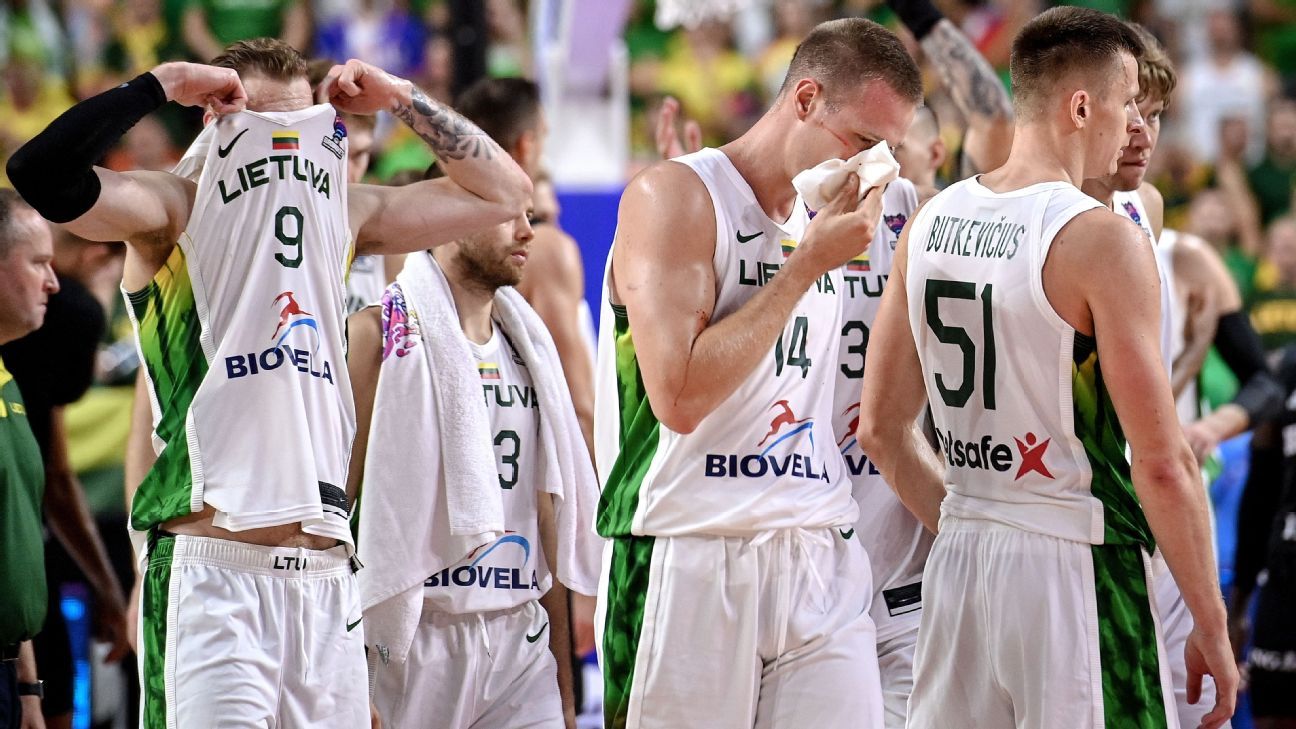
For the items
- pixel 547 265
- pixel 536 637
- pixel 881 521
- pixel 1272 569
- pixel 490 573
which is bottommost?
pixel 1272 569

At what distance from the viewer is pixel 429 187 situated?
15.2 ft

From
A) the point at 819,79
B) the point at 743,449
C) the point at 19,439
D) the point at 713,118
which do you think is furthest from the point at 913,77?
the point at 713,118

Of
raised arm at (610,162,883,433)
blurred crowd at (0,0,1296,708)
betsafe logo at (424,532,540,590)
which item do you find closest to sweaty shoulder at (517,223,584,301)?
betsafe logo at (424,532,540,590)

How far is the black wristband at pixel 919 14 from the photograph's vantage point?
19.9 feet

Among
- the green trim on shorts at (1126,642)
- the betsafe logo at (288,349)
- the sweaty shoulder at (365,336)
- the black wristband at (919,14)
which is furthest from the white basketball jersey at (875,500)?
the betsafe logo at (288,349)

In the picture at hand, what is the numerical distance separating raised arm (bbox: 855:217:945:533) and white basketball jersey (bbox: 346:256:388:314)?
8.52 ft

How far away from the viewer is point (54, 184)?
3729 millimetres

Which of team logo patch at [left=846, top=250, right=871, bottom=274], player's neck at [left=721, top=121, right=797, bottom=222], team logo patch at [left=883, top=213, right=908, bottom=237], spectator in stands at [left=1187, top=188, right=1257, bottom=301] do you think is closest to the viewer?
player's neck at [left=721, top=121, right=797, bottom=222]

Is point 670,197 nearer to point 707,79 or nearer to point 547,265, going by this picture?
point 547,265

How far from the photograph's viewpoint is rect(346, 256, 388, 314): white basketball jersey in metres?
6.52

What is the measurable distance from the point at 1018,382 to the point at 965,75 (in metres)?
2.21

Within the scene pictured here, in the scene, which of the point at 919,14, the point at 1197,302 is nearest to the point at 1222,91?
the point at 1197,302

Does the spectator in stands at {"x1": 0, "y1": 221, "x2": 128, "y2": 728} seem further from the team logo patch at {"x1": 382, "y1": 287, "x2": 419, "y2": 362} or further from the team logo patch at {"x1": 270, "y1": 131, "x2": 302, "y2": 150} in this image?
the team logo patch at {"x1": 270, "y1": 131, "x2": 302, "y2": 150}

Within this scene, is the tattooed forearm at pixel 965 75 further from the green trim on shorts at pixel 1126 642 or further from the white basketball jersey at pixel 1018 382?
the green trim on shorts at pixel 1126 642
